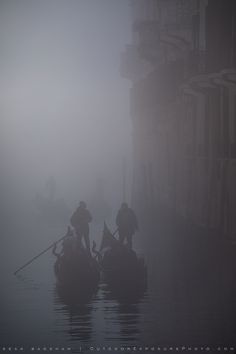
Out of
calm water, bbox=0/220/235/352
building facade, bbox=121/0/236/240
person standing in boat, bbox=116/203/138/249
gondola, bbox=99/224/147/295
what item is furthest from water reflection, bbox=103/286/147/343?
building facade, bbox=121/0/236/240

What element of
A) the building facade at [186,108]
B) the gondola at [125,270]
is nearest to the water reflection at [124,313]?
the gondola at [125,270]

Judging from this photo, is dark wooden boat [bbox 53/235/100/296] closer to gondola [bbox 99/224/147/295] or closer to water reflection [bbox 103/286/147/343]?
water reflection [bbox 103/286/147/343]

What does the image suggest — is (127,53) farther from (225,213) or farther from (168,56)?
(225,213)

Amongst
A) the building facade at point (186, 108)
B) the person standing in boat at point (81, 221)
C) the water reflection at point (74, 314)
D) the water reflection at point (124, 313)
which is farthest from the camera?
the building facade at point (186, 108)

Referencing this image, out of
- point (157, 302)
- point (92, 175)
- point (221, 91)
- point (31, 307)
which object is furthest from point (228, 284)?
point (92, 175)

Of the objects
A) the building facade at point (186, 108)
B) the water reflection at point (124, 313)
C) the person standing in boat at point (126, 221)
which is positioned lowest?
the water reflection at point (124, 313)

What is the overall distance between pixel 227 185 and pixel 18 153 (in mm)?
4008

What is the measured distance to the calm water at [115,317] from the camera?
9523mm

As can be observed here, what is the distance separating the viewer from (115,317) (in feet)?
35.4

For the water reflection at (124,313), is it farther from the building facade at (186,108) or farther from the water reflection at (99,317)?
the building facade at (186,108)

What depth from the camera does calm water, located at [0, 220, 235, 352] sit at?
375 inches

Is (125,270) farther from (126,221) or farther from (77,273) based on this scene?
(126,221)

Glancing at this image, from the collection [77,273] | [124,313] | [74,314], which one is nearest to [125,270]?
[77,273]

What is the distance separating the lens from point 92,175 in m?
19.4
